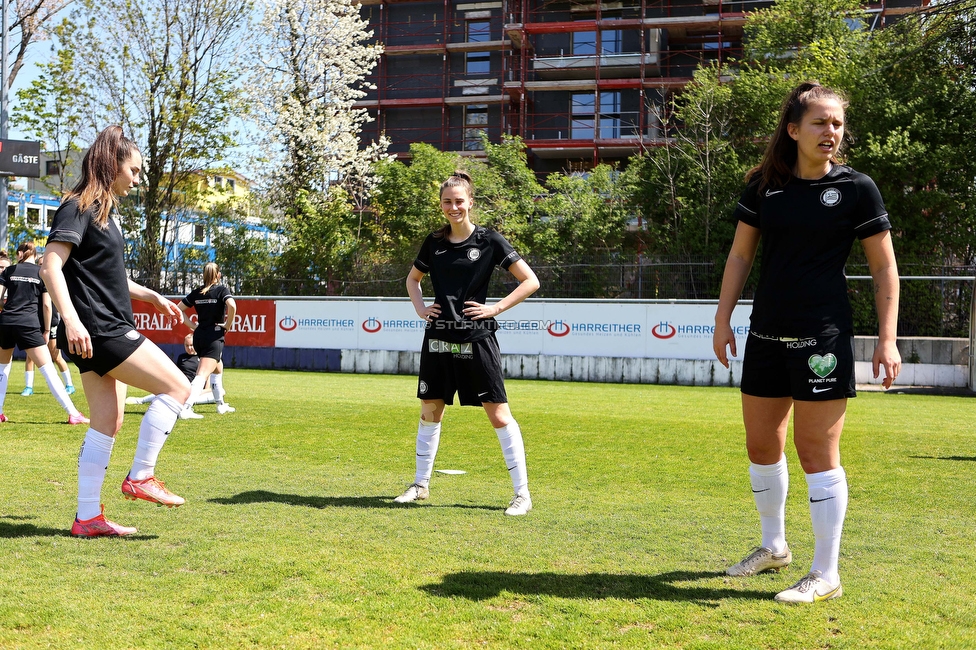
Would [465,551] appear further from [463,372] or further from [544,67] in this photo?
[544,67]

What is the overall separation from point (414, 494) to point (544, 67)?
43.7m

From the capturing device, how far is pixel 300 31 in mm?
35188

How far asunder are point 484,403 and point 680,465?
2.86 metres

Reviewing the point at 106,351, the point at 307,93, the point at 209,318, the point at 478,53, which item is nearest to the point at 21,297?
the point at 209,318

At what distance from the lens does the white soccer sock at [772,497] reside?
4387 millimetres

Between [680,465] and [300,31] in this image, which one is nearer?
[680,465]

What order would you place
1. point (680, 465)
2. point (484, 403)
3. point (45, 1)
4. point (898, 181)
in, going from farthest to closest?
point (45, 1) → point (898, 181) → point (680, 465) → point (484, 403)

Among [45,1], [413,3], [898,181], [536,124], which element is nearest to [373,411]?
[898,181]

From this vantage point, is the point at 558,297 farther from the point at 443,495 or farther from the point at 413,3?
the point at 413,3

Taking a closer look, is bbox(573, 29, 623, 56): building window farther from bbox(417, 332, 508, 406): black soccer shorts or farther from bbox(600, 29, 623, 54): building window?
bbox(417, 332, 508, 406): black soccer shorts

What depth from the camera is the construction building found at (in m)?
45.4

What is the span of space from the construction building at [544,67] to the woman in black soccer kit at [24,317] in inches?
1385

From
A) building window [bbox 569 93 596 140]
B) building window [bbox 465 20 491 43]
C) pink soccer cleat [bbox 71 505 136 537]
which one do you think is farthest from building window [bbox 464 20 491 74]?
pink soccer cleat [bbox 71 505 136 537]

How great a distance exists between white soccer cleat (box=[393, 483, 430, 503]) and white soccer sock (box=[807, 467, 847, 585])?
291cm
